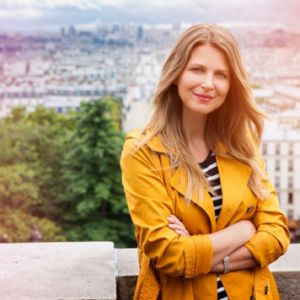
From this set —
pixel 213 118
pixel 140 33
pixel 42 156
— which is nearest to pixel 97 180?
pixel 42 156

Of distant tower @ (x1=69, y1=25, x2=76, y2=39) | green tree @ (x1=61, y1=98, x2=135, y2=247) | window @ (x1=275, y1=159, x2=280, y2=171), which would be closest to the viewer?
green tree @ (x1=61, y1=98, x2=135, y2=247)

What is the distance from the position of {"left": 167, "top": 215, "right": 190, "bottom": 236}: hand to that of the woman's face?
37cm

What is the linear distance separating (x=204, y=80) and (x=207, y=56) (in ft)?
0.26

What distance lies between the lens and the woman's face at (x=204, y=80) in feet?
5.57

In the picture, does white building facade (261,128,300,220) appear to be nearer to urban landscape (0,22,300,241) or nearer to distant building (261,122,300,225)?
distant building (261,122,300,225)

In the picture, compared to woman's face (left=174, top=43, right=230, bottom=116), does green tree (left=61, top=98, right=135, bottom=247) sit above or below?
below

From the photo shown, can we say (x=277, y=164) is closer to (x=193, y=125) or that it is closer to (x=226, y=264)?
(x=193, y=125)

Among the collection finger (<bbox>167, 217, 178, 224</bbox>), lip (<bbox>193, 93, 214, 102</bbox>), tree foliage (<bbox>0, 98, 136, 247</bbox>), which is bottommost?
tree foliage (<bbox>0, 98, 136, 247</bbox>)

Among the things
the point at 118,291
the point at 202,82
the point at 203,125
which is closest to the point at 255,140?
the point at 203,125

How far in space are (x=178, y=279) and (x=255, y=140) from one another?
0.60m

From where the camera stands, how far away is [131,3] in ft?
293

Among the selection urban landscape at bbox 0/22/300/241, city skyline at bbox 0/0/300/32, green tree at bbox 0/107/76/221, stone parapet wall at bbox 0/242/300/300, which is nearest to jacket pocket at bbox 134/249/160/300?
stone parapet wall at bbox 0/242/300/300

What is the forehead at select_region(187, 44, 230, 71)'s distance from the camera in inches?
66.7

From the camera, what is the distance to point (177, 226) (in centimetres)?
163
